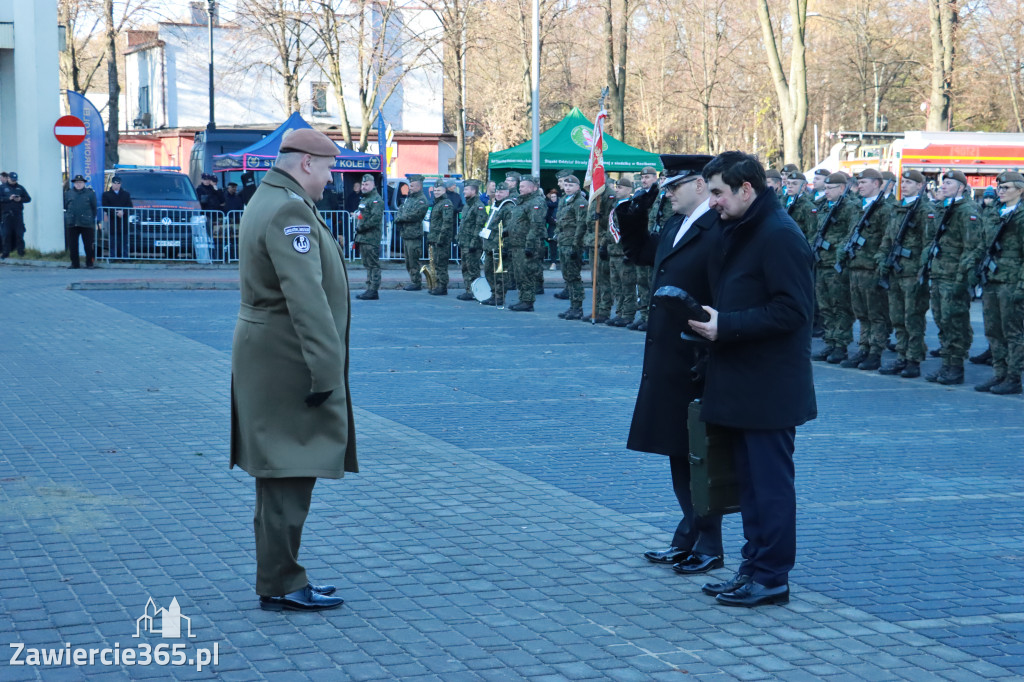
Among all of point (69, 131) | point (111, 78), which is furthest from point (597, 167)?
point (111, 78)

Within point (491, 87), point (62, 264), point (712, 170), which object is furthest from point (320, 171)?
point (491, 87)

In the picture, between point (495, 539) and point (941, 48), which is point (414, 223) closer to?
point (495, 539)

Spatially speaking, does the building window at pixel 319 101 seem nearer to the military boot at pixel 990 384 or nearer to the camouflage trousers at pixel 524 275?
the camouflage trousers at pixel 524 275

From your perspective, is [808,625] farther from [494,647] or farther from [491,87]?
[491,87]

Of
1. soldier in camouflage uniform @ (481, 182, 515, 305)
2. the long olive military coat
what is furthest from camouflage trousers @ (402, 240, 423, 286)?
the long olive military coat

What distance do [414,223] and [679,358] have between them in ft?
53.7

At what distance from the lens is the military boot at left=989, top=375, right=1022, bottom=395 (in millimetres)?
11789

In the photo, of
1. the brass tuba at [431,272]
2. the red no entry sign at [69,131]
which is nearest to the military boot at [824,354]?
the brass tuba at [431,272]

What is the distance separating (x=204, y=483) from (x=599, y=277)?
10864mm

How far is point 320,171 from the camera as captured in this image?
5.16m

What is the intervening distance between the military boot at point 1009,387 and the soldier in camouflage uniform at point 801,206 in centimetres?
376

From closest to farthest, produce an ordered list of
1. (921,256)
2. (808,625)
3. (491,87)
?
(808,625) → (921,256) → (491,87)

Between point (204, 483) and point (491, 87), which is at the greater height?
point (491, 87)

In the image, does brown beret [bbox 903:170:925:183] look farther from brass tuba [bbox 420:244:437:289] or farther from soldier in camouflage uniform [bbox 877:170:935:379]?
brass tuba [bbox 420:244:437:289]
